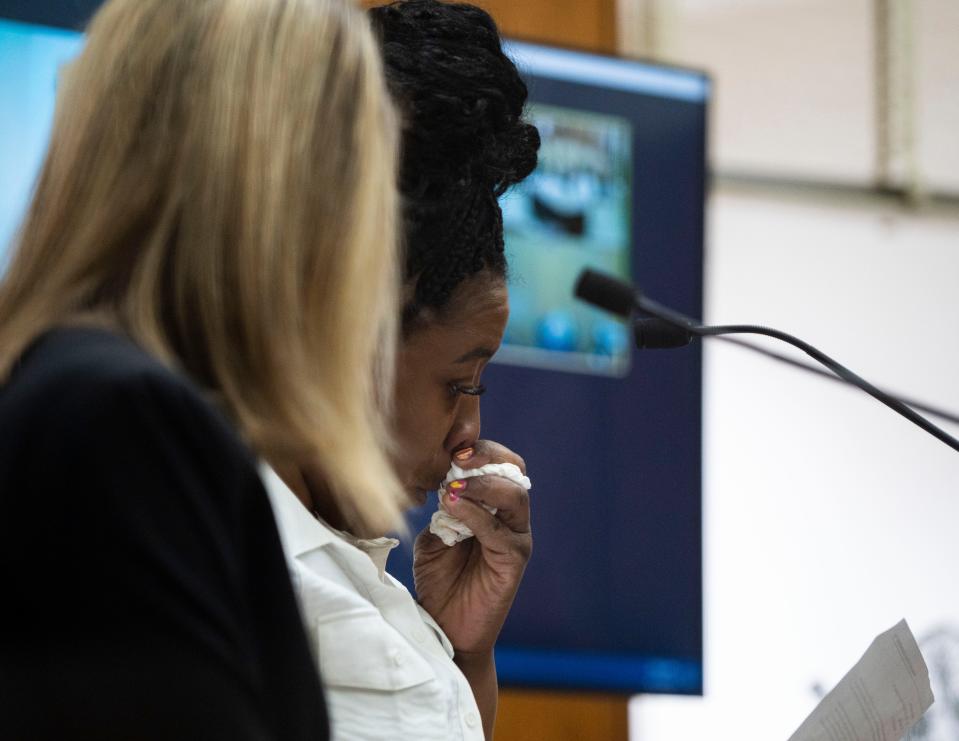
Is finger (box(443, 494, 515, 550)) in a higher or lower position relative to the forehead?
lower

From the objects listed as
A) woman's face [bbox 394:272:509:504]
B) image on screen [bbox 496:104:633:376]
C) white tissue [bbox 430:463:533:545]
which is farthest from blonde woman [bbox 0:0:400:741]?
image on screen [bbox 496:104:633:376]

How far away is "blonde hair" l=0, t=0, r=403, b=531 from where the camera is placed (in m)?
0.86

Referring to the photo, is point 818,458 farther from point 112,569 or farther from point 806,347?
point 112,569

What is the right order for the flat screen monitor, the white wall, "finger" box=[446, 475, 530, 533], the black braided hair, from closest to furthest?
the black braided hair < "finger" box=[446, 475, 530, 533] < the flat screen monitor < the white wall

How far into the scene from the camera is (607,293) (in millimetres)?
1514

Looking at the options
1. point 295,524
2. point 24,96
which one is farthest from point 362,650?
point 24,96

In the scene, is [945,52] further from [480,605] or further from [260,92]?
[260,92]

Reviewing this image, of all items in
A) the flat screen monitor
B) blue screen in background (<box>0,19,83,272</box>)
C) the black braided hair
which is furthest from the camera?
the flat screen monitor

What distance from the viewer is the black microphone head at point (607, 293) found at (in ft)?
4.93

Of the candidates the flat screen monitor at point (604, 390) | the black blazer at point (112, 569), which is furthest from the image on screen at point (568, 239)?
the black blazer at point (112, 569)

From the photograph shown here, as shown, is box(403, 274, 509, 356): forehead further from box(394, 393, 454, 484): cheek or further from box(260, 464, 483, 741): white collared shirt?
box(260, 464, 483, 741): white collared shirt

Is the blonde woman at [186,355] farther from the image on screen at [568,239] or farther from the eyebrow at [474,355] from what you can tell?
the image on screen at [568,239]

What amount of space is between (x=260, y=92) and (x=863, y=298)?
9.49 ft

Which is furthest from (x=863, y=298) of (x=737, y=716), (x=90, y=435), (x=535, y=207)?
(x=90, y=435)
